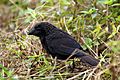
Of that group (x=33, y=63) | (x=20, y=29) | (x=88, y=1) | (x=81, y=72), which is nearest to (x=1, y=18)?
(x=20, y=29)

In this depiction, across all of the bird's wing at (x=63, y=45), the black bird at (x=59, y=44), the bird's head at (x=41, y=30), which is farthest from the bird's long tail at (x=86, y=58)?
the bird's head at (x=41, y=30)

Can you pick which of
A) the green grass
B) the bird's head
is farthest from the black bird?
the green grass

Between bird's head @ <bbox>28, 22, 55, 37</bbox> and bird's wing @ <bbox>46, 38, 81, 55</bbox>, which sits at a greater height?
bird's head @ <bbox>28, 22, 55, 37</bbox>

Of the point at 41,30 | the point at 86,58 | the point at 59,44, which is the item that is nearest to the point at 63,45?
the point at 59,44

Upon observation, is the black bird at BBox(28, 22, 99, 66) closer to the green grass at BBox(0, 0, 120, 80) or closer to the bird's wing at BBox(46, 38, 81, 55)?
the bird's wing at BBox(46, 38, 81, 55)

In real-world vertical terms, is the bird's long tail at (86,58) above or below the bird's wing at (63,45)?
below

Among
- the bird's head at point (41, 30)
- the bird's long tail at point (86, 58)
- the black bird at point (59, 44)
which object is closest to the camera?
the bird's long tail at point (86, 58)

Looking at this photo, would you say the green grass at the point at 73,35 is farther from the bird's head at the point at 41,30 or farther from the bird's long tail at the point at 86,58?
the bird's head at the point at 41,30

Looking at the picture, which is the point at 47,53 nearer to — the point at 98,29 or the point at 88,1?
the point at 98,29
